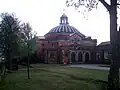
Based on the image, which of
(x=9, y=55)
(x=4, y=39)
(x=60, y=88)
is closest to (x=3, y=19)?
(x=4, y=39)

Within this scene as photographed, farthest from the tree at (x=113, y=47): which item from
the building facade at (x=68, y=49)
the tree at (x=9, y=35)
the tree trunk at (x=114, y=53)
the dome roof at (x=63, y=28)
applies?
the dome roof at (x=63, y=28)

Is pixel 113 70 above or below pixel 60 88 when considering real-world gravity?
above

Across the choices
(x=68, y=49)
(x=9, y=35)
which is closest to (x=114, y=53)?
(x=9, y=35)

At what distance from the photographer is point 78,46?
66438 millimetres

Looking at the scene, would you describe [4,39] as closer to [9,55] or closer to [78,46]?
[9,55]

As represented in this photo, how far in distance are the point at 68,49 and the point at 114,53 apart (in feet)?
169

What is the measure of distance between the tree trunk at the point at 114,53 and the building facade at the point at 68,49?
49.8m

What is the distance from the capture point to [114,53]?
567 inches

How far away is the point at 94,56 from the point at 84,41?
579cm

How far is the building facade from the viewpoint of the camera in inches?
2603

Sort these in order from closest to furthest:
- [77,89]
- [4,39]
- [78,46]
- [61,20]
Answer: [77,89] < [4,39] < [78,46] < [61,20]

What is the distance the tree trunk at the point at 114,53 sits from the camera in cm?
1405

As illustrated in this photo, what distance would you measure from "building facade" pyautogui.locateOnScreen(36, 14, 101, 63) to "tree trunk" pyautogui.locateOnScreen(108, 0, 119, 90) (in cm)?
4976

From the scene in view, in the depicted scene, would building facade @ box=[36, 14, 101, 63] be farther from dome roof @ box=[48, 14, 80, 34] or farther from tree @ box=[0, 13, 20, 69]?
tree @ box=[0, 13, 20, 69]
